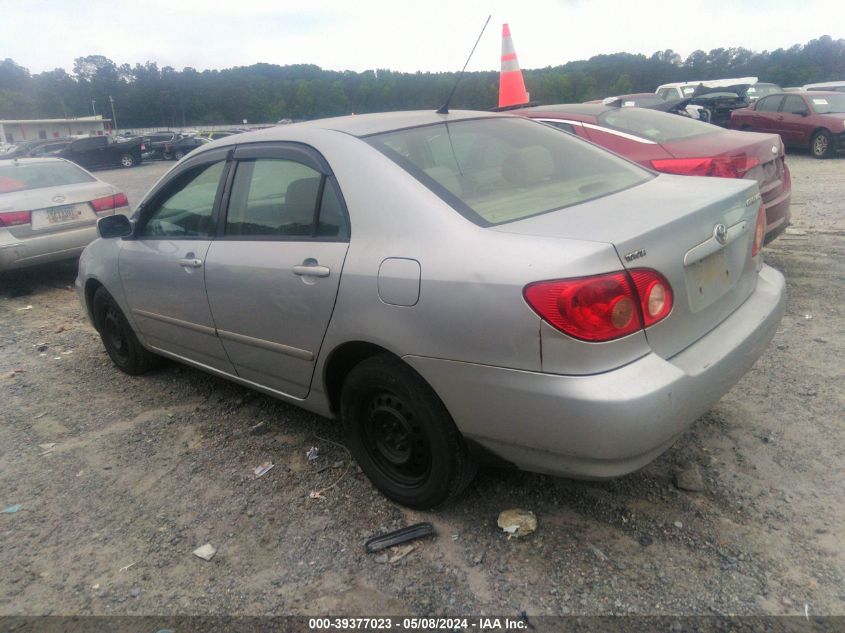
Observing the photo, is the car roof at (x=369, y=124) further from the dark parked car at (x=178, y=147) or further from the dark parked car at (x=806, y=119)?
the dark parked car at (x=178, y=147)

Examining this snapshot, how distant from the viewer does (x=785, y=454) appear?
2.98 m

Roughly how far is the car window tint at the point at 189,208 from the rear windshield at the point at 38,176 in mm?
4420

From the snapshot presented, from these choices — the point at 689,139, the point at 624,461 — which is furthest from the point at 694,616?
the point at 689,139

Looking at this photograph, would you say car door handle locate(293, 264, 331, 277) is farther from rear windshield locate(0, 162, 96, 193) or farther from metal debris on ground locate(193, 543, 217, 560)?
rear windshield locate(0, 162, 96, 193)

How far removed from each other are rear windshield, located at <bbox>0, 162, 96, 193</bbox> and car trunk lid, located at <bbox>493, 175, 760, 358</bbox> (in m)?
6.95

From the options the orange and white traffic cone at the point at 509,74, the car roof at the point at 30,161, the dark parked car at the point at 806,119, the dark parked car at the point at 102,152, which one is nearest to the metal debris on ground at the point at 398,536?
the car roof at the point at 30,161

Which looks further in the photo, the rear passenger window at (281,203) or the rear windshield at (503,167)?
the rear passenger window at (281,203)

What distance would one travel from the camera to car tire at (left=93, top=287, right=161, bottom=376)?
443 centimetres

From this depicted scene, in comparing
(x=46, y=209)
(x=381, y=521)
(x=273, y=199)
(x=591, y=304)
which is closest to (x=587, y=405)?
(x=591, y=304)

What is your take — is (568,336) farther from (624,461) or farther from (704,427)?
(704,427)

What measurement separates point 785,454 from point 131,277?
367 centimetres

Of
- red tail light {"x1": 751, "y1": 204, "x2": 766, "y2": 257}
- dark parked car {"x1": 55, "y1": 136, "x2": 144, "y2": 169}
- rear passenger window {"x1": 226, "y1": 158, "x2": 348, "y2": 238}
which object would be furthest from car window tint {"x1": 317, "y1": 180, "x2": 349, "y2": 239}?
dark parked car {"x1": 55, "y1": 136, "x2": 144, "y2": 169}

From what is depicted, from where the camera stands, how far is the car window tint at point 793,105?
1472cm

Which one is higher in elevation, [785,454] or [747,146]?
[747,146]
